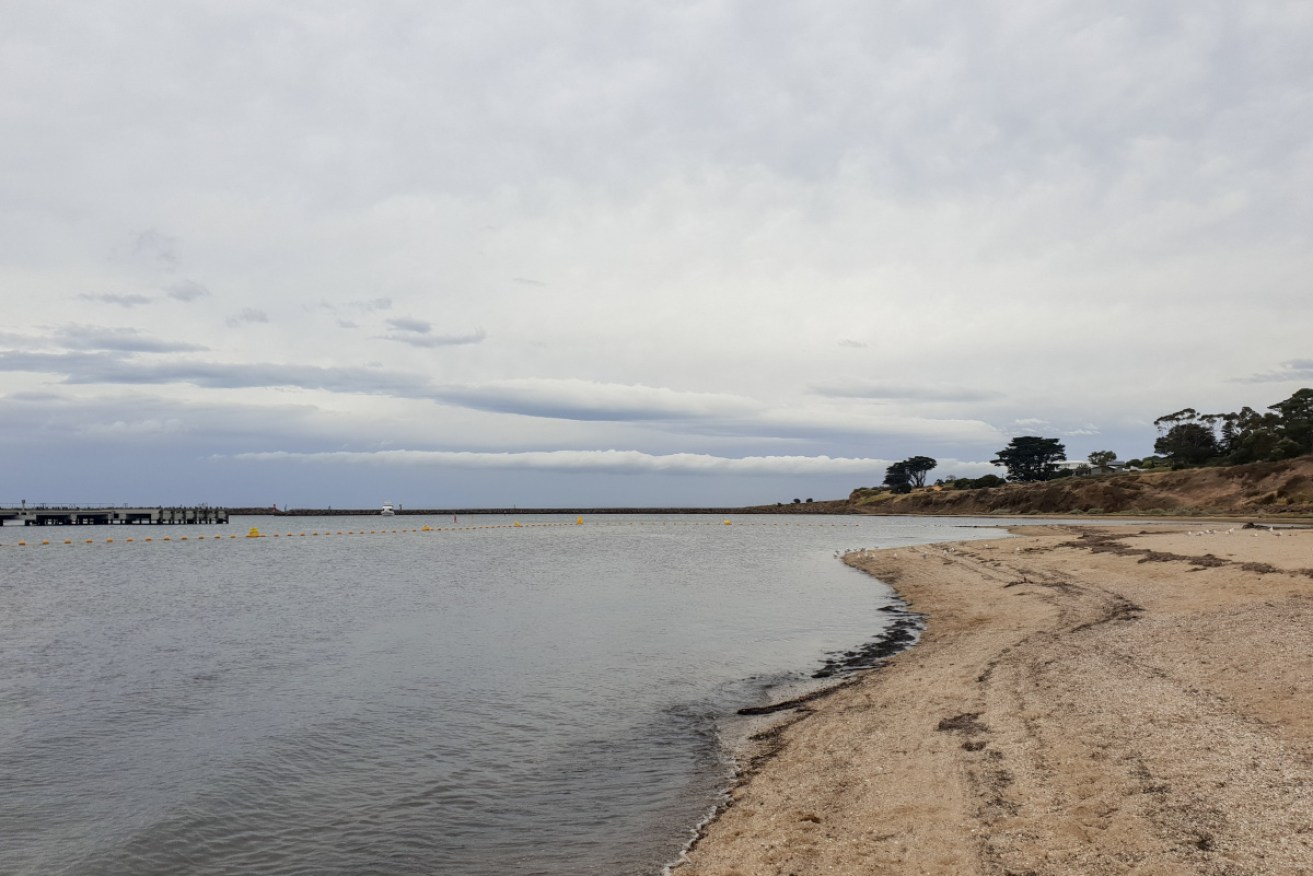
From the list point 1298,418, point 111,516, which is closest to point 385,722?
point 1298,418

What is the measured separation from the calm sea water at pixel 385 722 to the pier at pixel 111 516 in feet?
413

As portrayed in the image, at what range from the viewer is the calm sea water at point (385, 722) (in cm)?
1029

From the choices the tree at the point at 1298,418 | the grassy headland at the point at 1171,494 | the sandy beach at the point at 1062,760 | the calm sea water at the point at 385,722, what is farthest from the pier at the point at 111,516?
the tree at the point at 1298,418

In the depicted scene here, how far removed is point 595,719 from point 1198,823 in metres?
10.7

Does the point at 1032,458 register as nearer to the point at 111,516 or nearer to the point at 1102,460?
the point at 1102,460

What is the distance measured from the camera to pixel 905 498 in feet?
607

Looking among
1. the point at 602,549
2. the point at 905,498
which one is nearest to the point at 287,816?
the point at 602,549

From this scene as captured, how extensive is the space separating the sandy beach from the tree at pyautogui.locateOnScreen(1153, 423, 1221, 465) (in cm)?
13326

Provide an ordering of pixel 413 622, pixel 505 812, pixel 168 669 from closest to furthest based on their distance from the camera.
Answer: pixel 505 812 → pixel 168 669 → pixel 413 622

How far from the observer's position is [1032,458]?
169 metres

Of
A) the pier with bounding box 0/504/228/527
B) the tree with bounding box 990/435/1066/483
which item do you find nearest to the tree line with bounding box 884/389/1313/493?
the tree with bounding box 990/435/1066/483

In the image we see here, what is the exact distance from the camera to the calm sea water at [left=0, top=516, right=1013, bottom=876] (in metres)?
10.3

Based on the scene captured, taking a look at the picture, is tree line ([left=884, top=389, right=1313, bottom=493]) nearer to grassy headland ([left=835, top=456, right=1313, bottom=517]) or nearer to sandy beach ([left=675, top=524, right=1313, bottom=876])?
grassy headland ([left=835, top=456, right=1313, bottom=517])

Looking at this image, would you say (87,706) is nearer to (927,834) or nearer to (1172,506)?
(927,834)
